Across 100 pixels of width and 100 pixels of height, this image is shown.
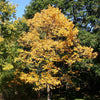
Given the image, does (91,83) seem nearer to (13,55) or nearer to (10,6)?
(13,55)

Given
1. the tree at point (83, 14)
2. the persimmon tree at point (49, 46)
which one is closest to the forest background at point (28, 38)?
the tree at point (83, 14)

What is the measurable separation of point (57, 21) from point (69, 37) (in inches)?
61.9

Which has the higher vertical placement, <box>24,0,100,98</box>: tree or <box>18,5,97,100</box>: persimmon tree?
<box>24,0,100,98</box>: tree

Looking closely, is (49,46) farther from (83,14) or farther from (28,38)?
(83,14)

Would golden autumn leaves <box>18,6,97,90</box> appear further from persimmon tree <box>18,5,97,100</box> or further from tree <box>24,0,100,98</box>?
tree <box>24,0,100,98</box>

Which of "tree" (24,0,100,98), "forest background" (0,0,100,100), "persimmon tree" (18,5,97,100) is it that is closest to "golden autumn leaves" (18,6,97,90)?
"persimmon tree" (18,5,97,100)

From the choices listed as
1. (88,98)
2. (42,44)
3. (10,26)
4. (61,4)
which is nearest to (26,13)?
(61,4)

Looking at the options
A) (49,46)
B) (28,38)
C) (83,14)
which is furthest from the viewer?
(83,14)

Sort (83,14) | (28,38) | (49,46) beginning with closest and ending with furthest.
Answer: (49,46) < (28,38) < (83,14)

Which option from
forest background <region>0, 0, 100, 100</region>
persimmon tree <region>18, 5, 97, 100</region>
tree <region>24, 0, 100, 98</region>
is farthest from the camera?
tree <region>24, 0, 100, 98</region>

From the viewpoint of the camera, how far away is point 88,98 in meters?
19.2

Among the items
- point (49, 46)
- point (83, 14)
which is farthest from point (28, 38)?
point (83, 14)

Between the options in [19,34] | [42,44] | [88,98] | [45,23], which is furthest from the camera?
[88,98]

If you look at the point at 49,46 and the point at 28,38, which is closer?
the point at 49,46
